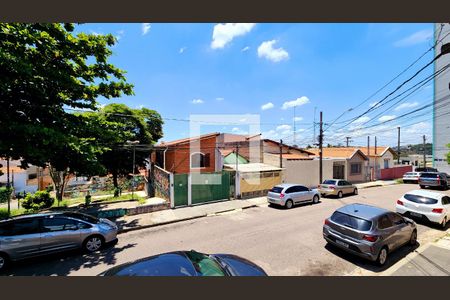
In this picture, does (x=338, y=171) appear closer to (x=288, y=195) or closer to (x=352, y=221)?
(x=288, y=195)

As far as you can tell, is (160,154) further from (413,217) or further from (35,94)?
(413,217)

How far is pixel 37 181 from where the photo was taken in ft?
122

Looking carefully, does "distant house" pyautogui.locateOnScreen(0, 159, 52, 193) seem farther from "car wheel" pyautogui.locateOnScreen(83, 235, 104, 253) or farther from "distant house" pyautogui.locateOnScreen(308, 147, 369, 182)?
"distant house" pyautogui.locateOnScreen(308, 147, 369, 182)

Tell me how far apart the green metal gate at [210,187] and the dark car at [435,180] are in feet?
67.3

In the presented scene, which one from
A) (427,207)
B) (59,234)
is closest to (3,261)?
(59,234)

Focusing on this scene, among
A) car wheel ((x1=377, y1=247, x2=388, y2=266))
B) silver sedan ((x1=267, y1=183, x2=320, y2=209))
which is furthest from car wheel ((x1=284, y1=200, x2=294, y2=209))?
car wheel ((x1=377, y1=247, x2=388, y2=266))

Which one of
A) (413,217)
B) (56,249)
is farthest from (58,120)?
(413,217)

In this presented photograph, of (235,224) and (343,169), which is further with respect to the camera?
(343,169)

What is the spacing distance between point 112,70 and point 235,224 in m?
9.16

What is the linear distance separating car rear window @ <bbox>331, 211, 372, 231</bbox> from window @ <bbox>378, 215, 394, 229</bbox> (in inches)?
17.5

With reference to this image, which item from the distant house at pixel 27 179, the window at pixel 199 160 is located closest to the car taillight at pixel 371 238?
the window at pixel 199 160

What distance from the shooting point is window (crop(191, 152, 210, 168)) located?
21.0 m

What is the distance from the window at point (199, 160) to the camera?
21.0m

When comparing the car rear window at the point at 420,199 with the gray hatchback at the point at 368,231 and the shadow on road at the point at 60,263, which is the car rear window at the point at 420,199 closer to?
the gray hatchback at the point at 368,231
